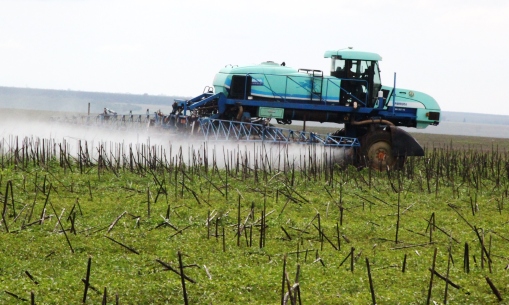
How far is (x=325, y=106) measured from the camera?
25906mm

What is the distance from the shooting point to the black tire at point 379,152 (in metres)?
24.8

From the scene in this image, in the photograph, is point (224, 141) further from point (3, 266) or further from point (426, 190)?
point (3, 266)

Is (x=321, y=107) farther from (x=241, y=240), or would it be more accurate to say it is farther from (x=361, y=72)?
(x=241, y=240)

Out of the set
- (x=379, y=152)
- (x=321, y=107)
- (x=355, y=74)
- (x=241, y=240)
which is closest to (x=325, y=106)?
(x=321, y=107)

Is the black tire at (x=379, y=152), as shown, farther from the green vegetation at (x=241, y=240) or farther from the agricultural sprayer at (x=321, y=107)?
the green vegetation at (x=241, y=240)

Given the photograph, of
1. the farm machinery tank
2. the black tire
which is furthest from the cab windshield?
the black tire

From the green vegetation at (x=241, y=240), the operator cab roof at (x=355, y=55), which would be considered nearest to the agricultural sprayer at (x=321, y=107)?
the operator cab roof at (x=355, y=55)

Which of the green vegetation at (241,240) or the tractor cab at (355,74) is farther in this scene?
the tractor cab at (355,74)

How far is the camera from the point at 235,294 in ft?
32.9

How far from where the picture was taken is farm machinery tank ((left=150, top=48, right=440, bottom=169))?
81.8 feet

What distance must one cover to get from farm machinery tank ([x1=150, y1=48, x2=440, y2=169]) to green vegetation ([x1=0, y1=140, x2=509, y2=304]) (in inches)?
182

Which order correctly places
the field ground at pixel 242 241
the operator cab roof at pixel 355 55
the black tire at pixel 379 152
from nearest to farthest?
1. the field ground at pixel 242 241
2. the black tire at pixel 379 152
3. the operator cab roof at pixel 355 55

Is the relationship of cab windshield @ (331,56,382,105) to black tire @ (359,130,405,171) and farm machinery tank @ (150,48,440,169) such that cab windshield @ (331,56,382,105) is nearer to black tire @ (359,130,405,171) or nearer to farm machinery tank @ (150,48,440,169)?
farm machinery tank @ (150,48,440,169)

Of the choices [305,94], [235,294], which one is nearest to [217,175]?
[305,94]
